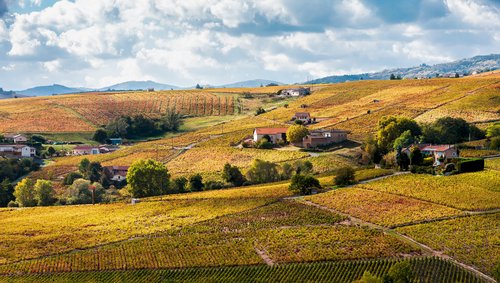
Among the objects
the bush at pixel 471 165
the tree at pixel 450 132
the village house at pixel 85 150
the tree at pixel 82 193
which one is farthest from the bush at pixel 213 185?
the village house at pixel 85 150

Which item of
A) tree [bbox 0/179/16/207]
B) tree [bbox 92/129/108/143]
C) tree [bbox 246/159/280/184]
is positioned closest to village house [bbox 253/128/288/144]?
tree [bbox 246/159/280/184]

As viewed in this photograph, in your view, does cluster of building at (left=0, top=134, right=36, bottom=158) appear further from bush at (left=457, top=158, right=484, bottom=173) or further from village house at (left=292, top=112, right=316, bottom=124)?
bush at (left=457, top=158, right=484, bottom=173)

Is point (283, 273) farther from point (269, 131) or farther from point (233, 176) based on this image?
point (269, 131)

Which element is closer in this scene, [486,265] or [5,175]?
[486,265]

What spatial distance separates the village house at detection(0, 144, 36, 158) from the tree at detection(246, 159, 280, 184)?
6231 cm

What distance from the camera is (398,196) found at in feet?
233

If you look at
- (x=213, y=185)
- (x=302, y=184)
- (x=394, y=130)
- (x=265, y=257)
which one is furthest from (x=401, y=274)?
(x=394, y=130)

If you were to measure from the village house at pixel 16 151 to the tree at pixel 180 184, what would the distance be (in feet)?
173

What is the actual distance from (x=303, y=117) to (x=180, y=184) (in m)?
62.4

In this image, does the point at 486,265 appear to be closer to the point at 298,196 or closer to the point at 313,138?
the point at 298,196

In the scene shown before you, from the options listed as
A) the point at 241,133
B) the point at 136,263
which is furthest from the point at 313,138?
the point at 136,263

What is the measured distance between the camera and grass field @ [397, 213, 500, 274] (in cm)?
4981

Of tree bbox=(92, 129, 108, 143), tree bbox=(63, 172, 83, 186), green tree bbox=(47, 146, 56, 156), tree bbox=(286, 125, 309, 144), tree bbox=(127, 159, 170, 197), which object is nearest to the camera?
tree bbox=(127, 159, 170, 197)

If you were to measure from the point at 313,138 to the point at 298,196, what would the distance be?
134ft
